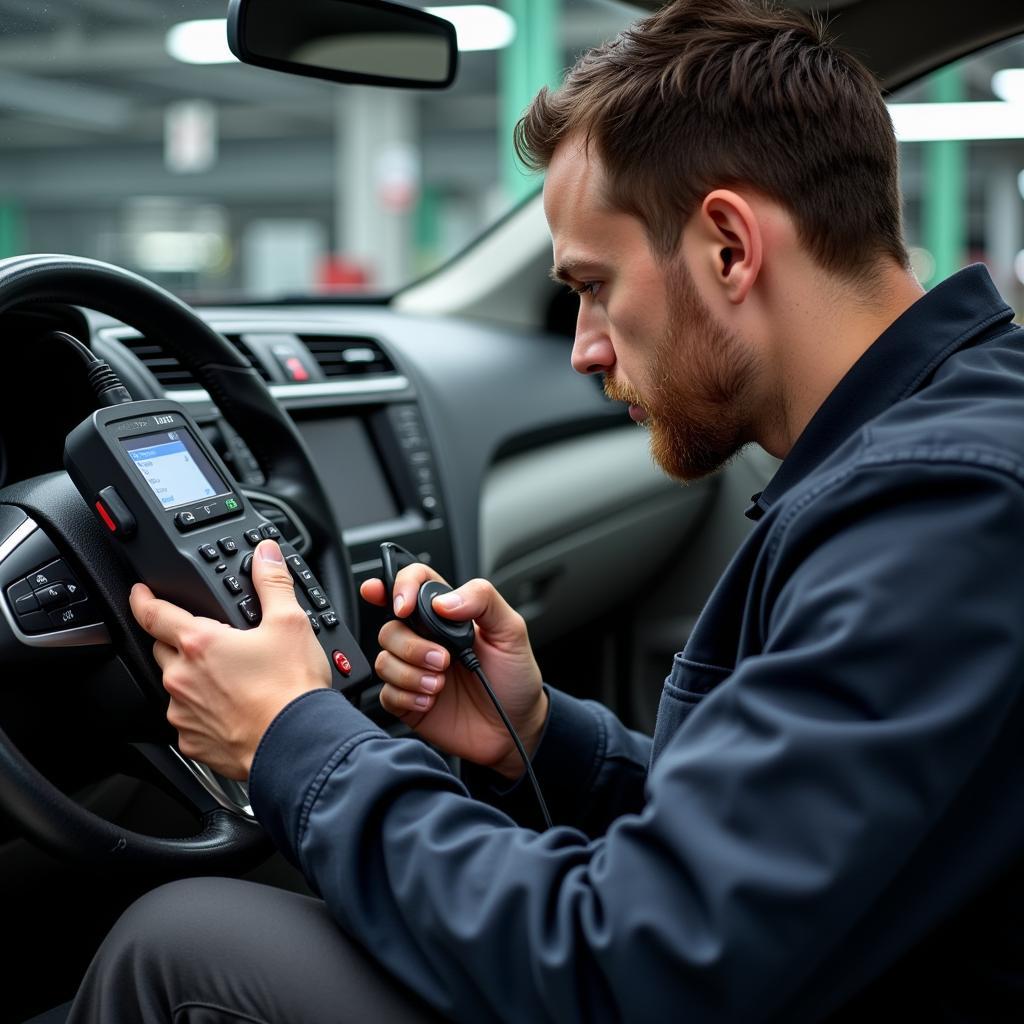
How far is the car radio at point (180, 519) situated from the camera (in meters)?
1.10

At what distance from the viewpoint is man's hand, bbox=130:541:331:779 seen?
3.21 feet

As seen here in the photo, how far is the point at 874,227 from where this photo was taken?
3.47 ft

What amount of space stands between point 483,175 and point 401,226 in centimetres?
336

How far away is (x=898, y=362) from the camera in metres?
0.97

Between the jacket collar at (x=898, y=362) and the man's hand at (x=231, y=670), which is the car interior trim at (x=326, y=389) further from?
the jacket collar at (x=898, y=362)

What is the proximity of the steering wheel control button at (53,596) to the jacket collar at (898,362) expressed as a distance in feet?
2.02

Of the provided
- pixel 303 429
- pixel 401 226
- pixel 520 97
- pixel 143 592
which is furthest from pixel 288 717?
pixel 401 226

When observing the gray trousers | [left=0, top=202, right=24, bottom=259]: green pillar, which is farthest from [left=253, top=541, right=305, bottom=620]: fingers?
[left=0, top=202, right=24, bottom=259]: green pillar

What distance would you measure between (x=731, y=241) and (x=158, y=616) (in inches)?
21.2

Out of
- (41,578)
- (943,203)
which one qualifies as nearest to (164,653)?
(41,578)

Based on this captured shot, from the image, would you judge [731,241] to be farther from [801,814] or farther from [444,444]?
[444,444]

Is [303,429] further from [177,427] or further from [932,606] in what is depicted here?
[932,606]

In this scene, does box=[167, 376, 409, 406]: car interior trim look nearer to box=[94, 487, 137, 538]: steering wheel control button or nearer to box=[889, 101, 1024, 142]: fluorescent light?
box=[94, 487, 137, 538]: steering wheel control button

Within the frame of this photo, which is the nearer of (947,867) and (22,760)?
(947,867)
